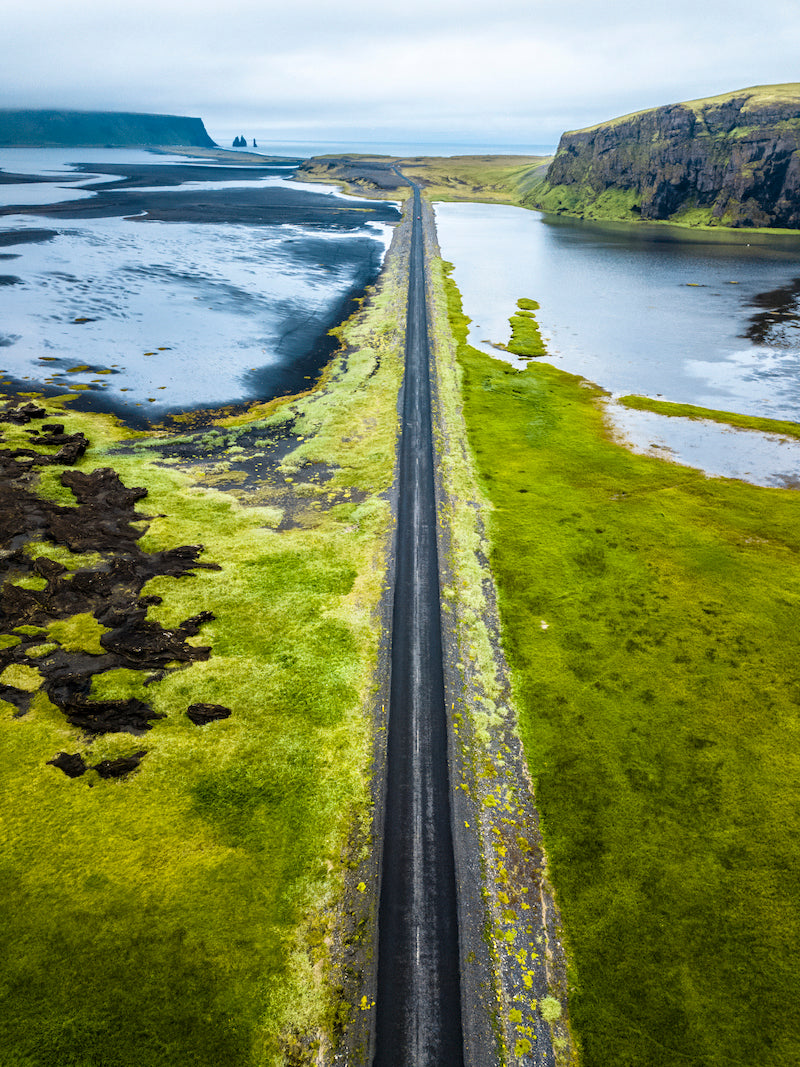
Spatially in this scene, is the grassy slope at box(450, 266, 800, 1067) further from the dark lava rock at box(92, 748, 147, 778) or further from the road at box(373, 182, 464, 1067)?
the dark lava rock at box(92, 748, 147, 778)

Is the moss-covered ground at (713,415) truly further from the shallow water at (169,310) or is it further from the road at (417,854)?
the road at (417,854)

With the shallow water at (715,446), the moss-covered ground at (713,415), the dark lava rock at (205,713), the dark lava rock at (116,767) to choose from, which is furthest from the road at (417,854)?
the moss-covered ground at (713,415)

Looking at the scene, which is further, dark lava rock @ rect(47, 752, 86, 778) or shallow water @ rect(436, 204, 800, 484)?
shallow water @ rect(436, 204, 800, 484)

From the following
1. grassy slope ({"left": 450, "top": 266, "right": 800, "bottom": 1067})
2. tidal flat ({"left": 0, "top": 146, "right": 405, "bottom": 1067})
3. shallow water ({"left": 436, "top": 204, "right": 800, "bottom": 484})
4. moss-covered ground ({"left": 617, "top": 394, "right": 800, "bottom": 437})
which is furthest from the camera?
shallow water ({"left": 436, "top": 204, "right": 800, "bottom": 484})

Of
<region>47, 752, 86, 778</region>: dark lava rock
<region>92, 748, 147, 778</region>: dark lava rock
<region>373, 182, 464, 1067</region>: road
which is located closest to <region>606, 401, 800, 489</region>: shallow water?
<region>373, 182, 464, 1067</region>: road

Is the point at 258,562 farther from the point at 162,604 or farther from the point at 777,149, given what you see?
the point at 777,149

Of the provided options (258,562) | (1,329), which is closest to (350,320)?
(1,329)

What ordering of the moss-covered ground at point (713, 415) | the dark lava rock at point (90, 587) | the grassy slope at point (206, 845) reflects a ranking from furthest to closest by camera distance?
the moss-covered ground at point (713, 415), the dark lava rock at point (90, 587), the grassy slope at point (206, 845)
